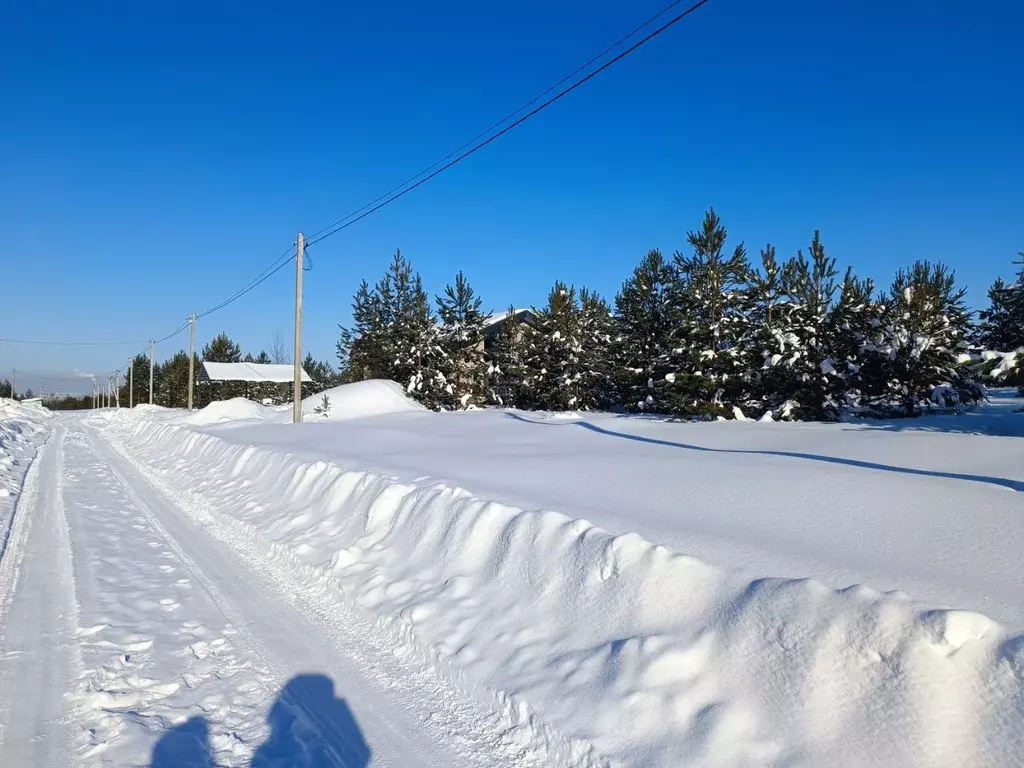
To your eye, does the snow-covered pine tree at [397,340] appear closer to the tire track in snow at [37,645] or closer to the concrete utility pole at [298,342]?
the concrete utility pole at [298,342]

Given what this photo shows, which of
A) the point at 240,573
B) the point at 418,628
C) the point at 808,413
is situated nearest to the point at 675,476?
the point at 418,628

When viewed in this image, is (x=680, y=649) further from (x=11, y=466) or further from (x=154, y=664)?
(x=11, y=466)

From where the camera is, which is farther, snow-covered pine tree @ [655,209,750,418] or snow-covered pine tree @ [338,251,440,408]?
snow-covered pine tree @ [338,251,440,408]

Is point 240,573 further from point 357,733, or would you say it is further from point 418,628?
point 357,733

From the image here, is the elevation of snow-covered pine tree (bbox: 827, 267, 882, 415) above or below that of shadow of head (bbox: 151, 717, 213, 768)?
above

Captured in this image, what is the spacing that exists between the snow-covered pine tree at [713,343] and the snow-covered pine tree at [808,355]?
1156mm

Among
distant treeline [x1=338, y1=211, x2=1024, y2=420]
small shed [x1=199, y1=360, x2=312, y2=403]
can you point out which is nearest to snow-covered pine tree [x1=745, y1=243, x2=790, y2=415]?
distant treeline [x1=338, y1=211, x2=1024, y2=420]

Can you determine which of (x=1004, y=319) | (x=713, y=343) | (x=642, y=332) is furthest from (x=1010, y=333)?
(x=642, y=332)

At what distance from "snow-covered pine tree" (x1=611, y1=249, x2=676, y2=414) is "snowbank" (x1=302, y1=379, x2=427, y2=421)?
955 centimetres

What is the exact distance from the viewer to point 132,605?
5227mm

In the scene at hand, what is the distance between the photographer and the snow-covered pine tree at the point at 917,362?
62.6 feet

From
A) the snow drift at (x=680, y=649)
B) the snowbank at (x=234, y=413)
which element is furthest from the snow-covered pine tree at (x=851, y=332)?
the snowbank at (x=234, y=413)

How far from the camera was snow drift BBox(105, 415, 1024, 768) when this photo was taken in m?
2.79

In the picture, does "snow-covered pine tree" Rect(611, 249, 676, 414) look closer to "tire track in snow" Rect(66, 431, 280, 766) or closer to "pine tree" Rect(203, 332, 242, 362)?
"tire track in snow" Rect(66, 431, 280, 766)
